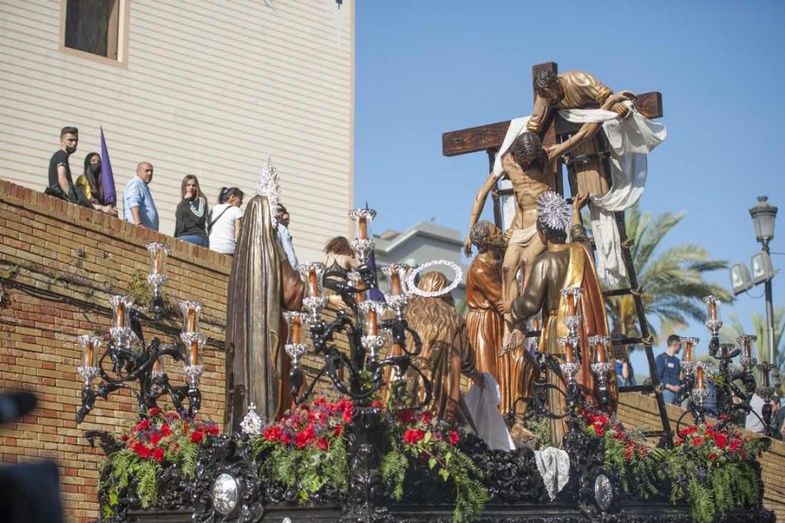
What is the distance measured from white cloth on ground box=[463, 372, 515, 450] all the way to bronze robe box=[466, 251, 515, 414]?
158cm

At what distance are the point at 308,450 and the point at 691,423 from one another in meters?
12.5

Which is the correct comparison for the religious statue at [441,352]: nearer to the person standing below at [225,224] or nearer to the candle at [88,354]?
the candle at [88,354]

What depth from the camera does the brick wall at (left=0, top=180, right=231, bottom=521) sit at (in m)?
11.4

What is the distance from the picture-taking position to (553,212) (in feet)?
41.4

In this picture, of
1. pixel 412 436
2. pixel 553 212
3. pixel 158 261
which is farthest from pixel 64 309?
pixel 553 212

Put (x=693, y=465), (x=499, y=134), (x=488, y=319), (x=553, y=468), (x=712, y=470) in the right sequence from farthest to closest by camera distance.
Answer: (x=499, y=134), (x=488, y=319), (x=712, y=470), (x=693, y=465), (x=553, y=468)

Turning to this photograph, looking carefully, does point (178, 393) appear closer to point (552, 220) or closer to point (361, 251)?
point (361, 251)

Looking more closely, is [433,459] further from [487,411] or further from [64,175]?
[64,175]

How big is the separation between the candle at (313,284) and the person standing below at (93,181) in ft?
22.9

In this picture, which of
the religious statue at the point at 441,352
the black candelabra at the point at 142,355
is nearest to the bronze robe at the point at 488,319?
the religious statue at the point at 441,352

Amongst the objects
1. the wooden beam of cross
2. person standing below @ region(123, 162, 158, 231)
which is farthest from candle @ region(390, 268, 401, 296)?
the wooden beam of cross

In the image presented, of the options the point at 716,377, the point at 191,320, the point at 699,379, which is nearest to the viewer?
the point at 191,320

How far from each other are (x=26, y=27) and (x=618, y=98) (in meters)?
10.6

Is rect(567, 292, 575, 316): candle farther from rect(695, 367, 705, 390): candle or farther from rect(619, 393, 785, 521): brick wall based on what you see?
rect(619, 393, 785, 521): brick wall
